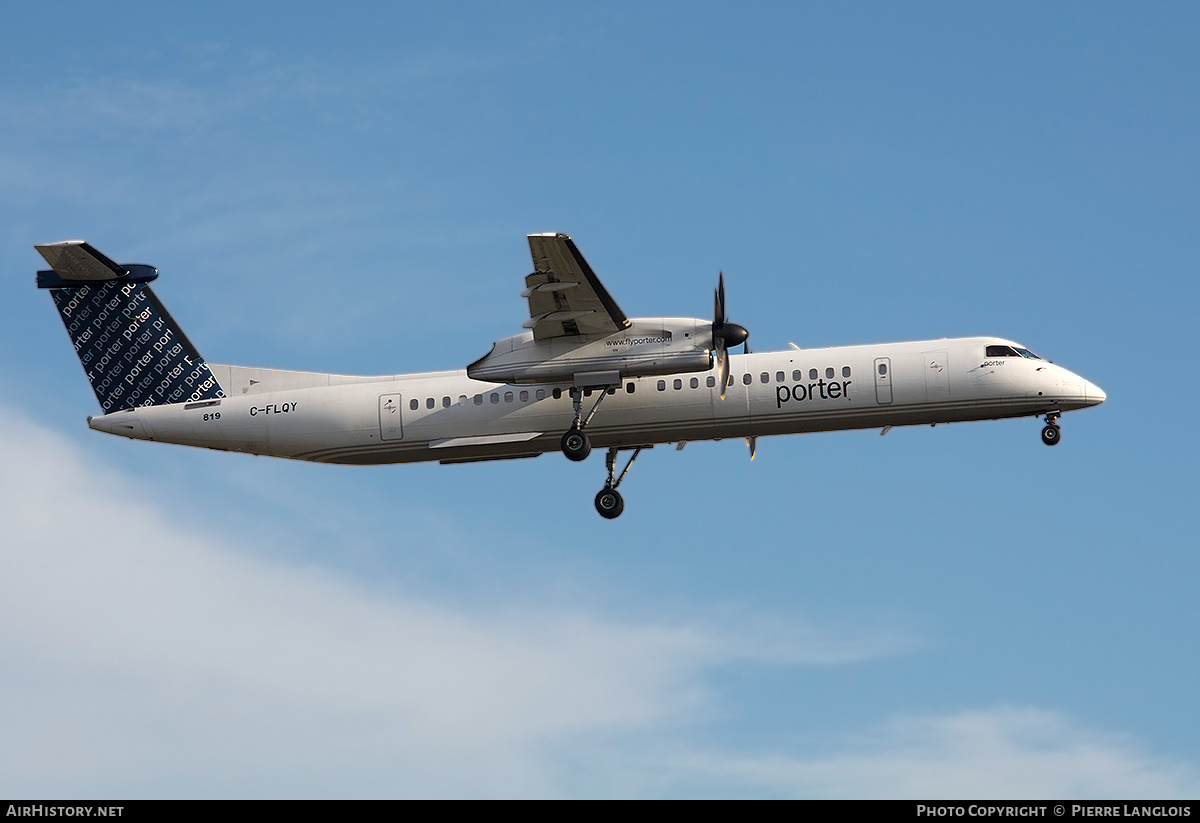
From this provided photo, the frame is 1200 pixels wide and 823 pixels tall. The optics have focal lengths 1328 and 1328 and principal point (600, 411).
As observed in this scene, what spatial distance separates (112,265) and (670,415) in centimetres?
1448

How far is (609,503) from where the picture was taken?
106 feet

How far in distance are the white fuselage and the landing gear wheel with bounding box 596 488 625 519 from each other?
152 centimetres

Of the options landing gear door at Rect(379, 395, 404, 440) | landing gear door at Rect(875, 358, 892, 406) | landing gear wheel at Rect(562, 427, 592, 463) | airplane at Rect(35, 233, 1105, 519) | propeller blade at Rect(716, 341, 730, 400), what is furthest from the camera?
landing gear door at Rect(379, 395, 404, 440)

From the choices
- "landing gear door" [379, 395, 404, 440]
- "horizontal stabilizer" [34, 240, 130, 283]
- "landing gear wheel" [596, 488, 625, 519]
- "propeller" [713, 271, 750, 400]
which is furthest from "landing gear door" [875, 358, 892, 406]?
"horizontal stabilizer" [34, 240, 130, 283]

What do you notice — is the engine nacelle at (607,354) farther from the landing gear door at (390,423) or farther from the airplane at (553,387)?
the landing gear door at (390,423)

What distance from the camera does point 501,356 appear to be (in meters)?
29.9

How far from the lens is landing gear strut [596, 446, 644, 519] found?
32.3m

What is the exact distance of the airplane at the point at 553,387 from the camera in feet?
97.1

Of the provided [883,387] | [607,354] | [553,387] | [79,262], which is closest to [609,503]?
[553,387]

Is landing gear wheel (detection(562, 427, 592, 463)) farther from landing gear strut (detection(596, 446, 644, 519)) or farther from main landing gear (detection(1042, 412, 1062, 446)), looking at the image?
main landing gear (detection(1042, 412, 1062, 446))

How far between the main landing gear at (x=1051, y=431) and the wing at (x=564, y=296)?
9922 millimetres

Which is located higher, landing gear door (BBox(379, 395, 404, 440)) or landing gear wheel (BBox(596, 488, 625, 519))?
landing gear door (BBox(379, 395, 404, 440))

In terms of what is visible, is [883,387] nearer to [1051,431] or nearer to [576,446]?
[1051,431]
